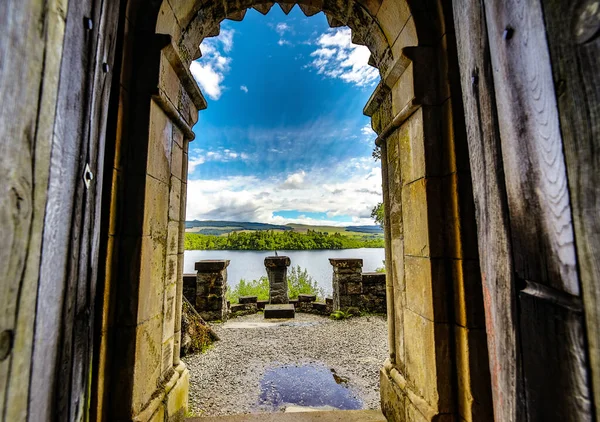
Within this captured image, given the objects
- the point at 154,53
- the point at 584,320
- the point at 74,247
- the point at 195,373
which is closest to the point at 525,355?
the point at 584,320

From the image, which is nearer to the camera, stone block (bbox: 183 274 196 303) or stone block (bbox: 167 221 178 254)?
stone block (bbox: 167 221 178 254)

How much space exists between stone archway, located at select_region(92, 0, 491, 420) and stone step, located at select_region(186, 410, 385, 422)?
167 mm

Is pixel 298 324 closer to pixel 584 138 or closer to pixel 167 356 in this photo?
pixel 167 356

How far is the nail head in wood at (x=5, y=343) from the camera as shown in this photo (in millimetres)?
529

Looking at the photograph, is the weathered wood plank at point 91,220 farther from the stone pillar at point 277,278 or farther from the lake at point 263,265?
the lake at point 263,265

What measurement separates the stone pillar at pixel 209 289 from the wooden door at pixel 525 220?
5.04m

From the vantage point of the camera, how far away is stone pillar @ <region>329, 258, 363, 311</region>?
588cm

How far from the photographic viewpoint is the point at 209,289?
541cm

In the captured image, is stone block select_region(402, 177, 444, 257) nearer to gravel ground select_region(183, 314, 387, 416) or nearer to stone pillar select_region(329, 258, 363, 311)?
gravel ground select_region(183, 314, 387, 416)

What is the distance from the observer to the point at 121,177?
1448mm

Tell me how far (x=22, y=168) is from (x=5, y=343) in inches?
13.8

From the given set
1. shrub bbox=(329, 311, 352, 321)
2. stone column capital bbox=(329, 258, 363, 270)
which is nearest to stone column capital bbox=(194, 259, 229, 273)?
stone column capital bbox=(329, 258, 363, 270)

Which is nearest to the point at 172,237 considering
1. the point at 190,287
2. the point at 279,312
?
the point at 190,287

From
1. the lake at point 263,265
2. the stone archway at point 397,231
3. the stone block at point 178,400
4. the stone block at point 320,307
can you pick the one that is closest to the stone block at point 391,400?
the stone archway at point 397,231
